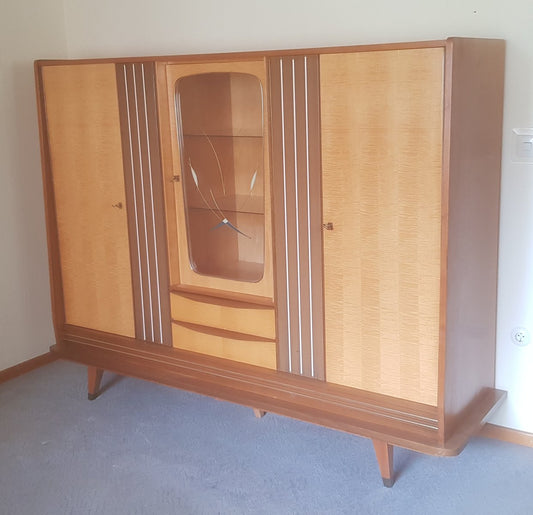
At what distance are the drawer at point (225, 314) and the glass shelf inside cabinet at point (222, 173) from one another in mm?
105

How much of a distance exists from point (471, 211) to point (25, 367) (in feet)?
7.73

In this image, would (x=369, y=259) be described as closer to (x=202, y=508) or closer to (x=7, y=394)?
(x=202, y=508)

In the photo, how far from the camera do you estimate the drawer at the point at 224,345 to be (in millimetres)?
2727

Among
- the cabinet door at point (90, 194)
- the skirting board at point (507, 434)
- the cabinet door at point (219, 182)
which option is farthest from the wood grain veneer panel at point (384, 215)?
the cabinet door at point (90, 194)

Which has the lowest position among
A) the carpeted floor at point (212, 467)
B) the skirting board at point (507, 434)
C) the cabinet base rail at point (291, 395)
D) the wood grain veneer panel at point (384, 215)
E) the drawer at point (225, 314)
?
the carpeted floor at point (212, 467)

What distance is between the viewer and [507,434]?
2812mm

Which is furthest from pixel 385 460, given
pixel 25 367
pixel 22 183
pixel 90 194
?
pixel 22 183

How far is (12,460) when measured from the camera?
2803 millimetres

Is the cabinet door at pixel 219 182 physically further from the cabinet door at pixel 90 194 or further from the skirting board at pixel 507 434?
the skirting board at pixel 507 434

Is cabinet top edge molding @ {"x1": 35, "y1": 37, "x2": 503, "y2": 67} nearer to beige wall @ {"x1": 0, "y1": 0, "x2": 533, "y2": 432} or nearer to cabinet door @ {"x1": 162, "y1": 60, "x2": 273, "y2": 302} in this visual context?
cabinet door @ {"x1": 162, "y1": 60, "x2": 273, "y2": 302}

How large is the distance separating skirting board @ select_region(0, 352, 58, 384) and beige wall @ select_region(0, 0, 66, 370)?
0.08 ft

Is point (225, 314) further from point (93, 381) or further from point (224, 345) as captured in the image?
point (93, 381)

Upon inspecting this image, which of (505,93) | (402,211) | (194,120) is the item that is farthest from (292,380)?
(505,93)

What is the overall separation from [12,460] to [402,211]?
1.77 meters
